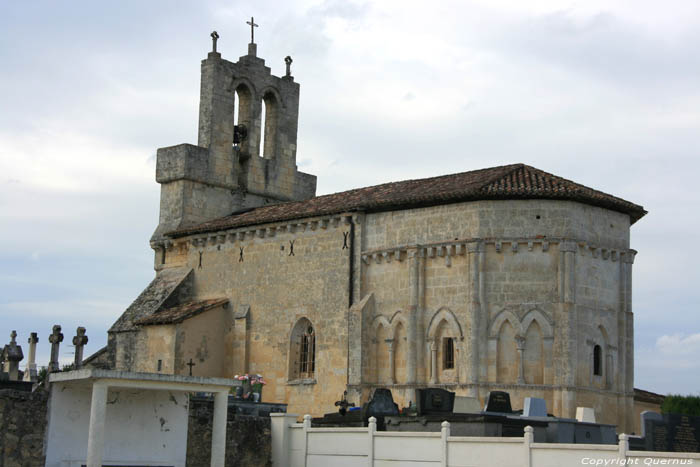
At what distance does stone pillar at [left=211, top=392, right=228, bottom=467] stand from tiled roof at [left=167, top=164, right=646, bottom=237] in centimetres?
1191

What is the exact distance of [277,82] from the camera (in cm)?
4944

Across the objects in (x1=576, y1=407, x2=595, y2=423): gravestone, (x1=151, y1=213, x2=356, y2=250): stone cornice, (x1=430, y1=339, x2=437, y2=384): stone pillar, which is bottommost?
(x1=576, y1=407, x2=595, y2=423): gravestone

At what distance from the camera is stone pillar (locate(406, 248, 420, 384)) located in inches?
1382

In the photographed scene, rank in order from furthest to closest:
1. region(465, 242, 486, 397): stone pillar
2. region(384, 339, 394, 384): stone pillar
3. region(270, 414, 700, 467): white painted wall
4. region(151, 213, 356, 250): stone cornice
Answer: region(151, 213, 356, 250): stone cornice, region(384, 339, 394, 384): stone pillar, region(465, 242, 486, 397): stone pillar, region(270, 414, 700, 467): white painted wall

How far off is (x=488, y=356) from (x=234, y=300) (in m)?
11.5

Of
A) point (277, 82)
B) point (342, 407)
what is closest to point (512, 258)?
point (342, 407)

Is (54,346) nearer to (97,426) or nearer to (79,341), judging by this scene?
(79,341)

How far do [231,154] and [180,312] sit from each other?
8.51 metres

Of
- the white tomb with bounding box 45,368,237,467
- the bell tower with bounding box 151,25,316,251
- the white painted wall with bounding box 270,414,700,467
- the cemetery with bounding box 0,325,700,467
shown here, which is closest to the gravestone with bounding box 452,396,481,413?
the cemetery with bounding box 0,325,700,467

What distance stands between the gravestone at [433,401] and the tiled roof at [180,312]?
1496cm

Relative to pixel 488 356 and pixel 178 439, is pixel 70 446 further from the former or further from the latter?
pixel 488 356

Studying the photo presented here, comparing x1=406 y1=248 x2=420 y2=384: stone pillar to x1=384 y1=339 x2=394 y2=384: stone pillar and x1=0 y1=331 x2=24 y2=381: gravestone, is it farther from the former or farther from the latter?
x1=0 y1=331 x2=24 y2=381: gravestone

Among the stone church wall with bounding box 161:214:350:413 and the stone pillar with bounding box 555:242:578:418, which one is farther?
the stone church wall with bounding box 161:214:350:413

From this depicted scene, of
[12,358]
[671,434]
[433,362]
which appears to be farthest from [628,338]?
[12,358]
